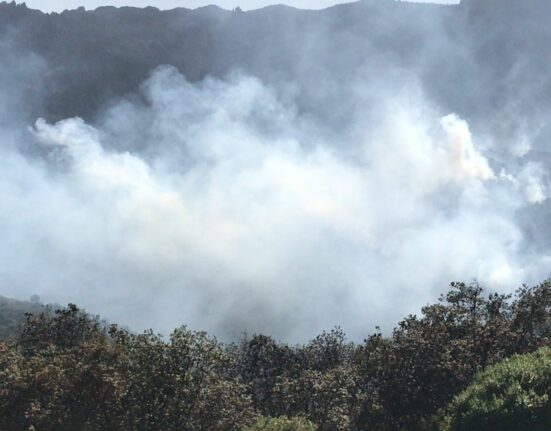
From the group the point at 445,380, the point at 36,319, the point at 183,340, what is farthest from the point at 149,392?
the point at 36,319

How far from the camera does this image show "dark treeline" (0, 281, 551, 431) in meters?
39.2

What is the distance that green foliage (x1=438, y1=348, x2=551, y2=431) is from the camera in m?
29.3

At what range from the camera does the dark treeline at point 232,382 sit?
3916 centimetres

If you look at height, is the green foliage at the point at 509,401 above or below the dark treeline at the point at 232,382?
below

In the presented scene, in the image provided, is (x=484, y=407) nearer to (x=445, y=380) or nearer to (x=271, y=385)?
(x=445, y=380)

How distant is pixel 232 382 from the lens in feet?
168

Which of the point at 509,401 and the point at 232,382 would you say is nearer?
the point at 509,401

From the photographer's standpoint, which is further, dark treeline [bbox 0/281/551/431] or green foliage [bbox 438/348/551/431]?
dark treeline [bbox 0/281/551/431]

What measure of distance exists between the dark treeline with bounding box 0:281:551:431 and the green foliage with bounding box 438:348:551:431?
20.2 ft

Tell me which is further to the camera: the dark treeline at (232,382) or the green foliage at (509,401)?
the dark treeline at (232,382)

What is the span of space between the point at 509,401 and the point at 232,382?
27.1 meters

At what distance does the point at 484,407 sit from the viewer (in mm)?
31375

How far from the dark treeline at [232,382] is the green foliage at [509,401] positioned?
617 centimetres

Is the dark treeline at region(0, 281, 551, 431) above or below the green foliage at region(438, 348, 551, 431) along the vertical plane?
above
